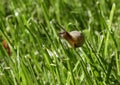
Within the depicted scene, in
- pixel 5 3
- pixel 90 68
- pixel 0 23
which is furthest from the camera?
pixel 5 3

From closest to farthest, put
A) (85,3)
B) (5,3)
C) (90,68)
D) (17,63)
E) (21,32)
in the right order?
1. (90,68)
2. (17,63)
3. (21,32)
4. (85,3)
5. (5,3)

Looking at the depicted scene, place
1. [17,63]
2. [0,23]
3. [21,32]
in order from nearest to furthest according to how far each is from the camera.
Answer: [17,63]
[0,23]
[21,32]

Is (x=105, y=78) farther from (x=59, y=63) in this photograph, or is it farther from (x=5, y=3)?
(x=5, y=3)

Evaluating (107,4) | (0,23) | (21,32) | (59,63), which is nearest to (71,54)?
(59,63)

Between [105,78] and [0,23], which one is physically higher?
[0,23]

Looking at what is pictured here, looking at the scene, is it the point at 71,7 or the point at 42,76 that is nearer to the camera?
the point at 42,76

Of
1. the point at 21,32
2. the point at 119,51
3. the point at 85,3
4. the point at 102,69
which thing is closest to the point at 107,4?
the point at 85,3

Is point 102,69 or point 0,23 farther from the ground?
point 0,23

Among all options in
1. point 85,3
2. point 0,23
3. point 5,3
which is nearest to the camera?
point 0,23

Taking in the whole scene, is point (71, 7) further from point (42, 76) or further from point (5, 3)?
point (42, 76)
